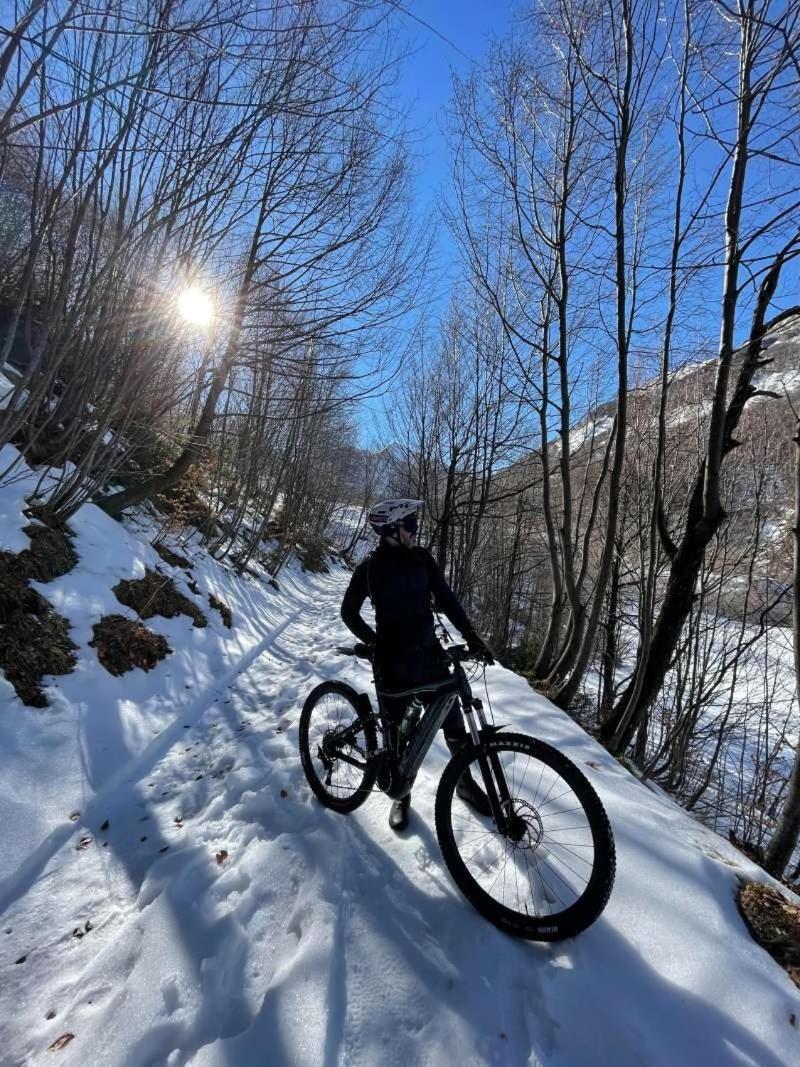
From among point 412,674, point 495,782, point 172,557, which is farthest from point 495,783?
point 172,557

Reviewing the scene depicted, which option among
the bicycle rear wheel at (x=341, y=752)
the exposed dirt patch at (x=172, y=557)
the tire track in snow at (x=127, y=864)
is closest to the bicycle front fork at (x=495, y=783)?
the bicycle rear wheel at (x=341, y=752)

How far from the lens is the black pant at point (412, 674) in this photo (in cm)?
240

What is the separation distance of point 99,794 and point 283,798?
124cm

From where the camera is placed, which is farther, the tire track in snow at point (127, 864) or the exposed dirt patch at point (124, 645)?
the exposed dirt patch at point (124, 645)

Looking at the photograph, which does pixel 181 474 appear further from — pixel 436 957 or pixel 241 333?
pixel 436 957

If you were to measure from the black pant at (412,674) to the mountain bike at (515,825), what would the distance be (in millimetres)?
61

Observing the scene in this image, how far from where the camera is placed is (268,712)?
15.1 feet

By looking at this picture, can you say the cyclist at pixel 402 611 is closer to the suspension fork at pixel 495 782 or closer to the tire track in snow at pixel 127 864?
the suspension fork at pixel 495 782

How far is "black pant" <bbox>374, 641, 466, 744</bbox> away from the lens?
2396mm

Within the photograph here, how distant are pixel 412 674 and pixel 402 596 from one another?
423 mm

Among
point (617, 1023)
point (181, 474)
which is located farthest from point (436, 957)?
point (181, 474)

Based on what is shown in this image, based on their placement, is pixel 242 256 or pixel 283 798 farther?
pixel 242 256

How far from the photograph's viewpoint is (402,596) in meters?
2.47

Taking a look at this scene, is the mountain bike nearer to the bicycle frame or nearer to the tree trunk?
the bicycle frame
